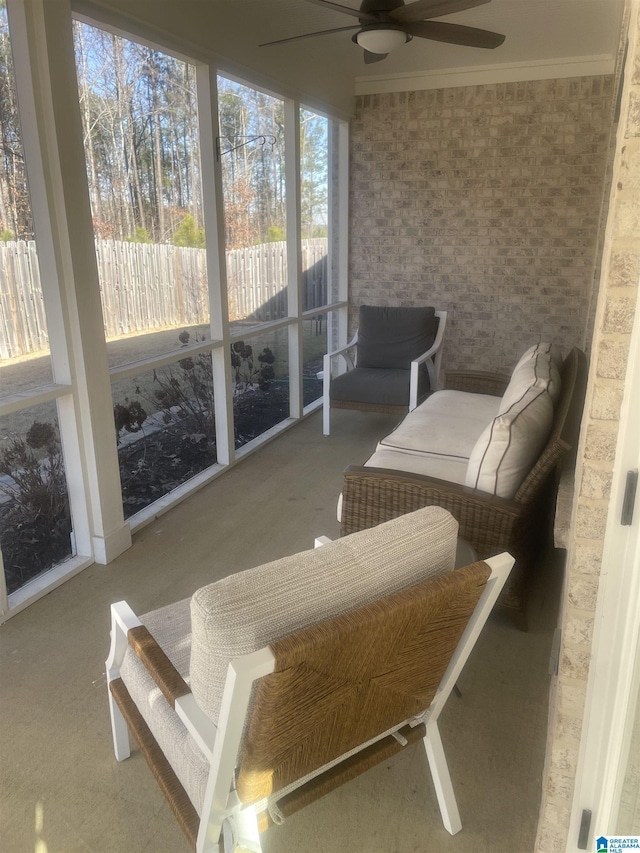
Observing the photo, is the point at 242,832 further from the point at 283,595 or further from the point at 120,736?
the point at 120,736

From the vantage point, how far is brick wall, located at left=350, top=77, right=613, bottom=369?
15.8 feet

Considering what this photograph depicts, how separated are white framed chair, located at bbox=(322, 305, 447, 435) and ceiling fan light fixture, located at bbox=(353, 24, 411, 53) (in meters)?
2.02

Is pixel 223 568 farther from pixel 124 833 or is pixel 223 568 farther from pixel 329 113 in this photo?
pixel 329 113

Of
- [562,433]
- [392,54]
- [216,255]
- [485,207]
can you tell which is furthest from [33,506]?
[485,207]

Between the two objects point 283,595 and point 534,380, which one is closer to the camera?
point 283,595

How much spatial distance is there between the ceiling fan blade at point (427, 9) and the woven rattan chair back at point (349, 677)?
255 centimetres

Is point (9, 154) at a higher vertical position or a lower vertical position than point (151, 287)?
higher

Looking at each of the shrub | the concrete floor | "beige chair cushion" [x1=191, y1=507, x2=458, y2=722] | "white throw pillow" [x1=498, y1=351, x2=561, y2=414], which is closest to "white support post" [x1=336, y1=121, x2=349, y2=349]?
"white throw pillow" [x1=498, y1=351, x2=561, y2=414]

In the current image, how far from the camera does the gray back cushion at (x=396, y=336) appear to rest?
4.85 m

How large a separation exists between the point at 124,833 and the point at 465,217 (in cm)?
493

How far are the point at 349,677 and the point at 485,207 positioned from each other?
4.81m

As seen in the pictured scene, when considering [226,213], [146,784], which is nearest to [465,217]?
[226,213]

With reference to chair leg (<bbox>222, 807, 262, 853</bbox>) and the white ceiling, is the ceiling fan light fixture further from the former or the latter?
chair leg (<bbox>222, 807, 262, 853</bbox>)

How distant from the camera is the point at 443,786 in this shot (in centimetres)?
157
